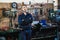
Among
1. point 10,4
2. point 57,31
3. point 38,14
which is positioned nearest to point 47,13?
point 38,14

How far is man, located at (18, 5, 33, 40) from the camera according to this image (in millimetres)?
3244

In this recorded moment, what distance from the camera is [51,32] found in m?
3.39

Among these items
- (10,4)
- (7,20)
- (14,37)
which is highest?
(10,4)

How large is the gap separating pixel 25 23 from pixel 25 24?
0.7 inches

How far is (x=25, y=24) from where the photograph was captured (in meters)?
3.27

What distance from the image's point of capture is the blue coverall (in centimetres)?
325

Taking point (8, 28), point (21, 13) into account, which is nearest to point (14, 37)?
point (8, 28)

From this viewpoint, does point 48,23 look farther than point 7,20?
Yes

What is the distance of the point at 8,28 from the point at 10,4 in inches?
16.5

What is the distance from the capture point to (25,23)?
128 inches

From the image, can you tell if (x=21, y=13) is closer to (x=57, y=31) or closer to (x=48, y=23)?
(x=48, y=23)

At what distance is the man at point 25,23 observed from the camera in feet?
10.6

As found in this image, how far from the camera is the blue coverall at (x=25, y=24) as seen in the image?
3.25 m

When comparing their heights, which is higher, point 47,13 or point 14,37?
point 47,13
